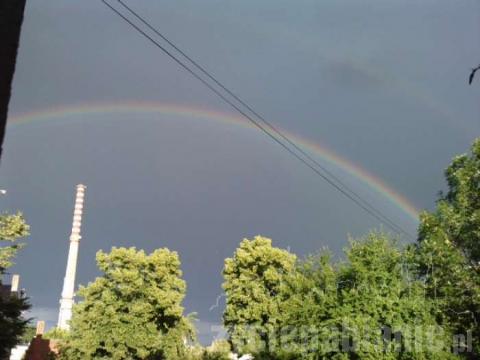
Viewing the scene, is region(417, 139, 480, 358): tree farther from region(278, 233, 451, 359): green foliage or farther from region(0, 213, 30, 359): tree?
region(0, 213, 30, 359): tree

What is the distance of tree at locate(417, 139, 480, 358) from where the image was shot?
21.9m

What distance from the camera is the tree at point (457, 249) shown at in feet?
71.9

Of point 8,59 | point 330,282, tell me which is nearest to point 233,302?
point 330,282

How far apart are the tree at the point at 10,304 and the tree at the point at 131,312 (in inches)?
232

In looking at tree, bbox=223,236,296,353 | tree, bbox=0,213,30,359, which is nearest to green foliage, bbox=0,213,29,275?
tree, bbox=0,213,30,359

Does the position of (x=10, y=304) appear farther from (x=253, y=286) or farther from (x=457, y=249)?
(x=457, y=249)

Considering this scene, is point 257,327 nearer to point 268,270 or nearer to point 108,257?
point 268,270

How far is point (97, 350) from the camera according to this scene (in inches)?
1324

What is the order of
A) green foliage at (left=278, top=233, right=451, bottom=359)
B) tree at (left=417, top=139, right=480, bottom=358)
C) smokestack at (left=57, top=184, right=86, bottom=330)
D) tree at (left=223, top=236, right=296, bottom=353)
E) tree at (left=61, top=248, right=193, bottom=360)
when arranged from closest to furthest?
green foliage at (left=278, top=233, right=451, bottom=359)
tree at (left=417, top=139, right=480, bottom=358)
tree at (left=223, top=236, right=296, bottom=353)
tree at (left=61, top=248, right=193, bottom=360)
smokestack at (left=57, top=184, right=86, bottom=330)

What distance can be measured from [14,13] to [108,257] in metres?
33.4

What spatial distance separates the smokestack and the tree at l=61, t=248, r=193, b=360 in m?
40.7

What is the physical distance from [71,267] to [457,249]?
65.8 meters

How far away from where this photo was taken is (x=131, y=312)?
33.9 m

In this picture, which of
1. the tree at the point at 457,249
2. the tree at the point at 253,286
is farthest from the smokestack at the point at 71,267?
the tree at the point at 457,249
